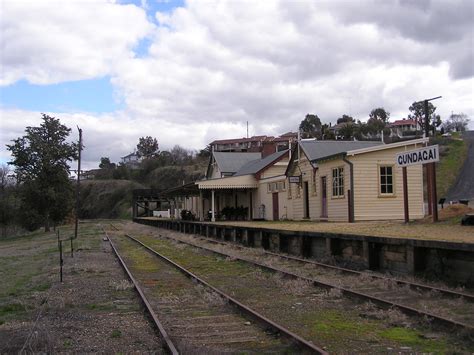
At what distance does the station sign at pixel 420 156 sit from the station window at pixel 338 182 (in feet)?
19.3

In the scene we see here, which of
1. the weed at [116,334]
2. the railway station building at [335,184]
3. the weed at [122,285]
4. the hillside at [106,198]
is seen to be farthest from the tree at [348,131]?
the weed at [116,334]

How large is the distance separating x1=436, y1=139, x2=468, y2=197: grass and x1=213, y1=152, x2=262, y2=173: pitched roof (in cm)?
2026

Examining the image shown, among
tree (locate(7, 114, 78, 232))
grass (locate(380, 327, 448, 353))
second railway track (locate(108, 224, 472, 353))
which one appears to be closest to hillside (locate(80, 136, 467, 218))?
tree (locate(7, 114, 78, 232))

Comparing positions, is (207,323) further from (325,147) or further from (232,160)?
(232,160)

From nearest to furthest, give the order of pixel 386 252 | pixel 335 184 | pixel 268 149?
pixel 386 252 → pixel 335 184 → pixel 268 149

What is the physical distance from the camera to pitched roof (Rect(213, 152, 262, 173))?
46781mm

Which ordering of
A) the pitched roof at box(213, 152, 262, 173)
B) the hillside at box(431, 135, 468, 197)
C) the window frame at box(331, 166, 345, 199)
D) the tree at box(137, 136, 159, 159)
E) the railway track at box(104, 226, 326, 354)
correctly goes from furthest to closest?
the tree at box(137, 136, 159, 159), the hillside at box(431, 135, 468, 197), the pitched roof at box(213, 152, 262, 173), the window frame at box(331, 166, 345, 199), the railway track at box(104, 226, 326, 354)

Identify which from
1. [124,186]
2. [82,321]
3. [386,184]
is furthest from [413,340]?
[124,186]

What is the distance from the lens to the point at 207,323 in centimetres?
760

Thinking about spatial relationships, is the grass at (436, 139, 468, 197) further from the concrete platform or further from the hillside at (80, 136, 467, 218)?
the hillside at (80, 136, 467, 218)

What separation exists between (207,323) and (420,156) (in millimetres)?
11245

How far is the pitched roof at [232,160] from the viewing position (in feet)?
153

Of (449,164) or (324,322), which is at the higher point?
(449,164)

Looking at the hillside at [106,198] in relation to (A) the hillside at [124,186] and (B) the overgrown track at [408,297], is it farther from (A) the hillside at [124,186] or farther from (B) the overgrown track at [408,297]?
(B) the overgrown track at [408,297]
